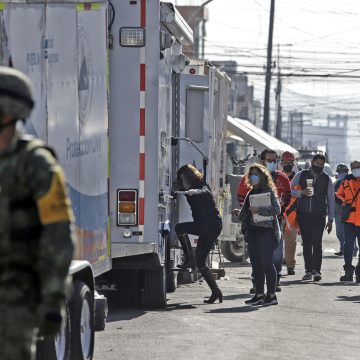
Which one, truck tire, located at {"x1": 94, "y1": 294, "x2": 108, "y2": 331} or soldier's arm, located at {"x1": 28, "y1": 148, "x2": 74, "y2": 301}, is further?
truck tire, located at {"x1": 94, "y1": 294, "x2": 108, "y2": 331}

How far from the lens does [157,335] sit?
485 inches

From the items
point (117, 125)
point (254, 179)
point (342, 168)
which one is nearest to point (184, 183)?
point (254, 179)

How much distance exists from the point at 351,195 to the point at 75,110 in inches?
370

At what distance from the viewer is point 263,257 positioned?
52.0 ft

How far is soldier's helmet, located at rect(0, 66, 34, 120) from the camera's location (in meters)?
5.70

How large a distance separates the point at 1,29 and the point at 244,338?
3941 millimetres

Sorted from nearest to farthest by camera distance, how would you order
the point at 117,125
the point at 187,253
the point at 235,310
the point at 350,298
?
the point at 117,125
the point at 235,310
the point at 187,253
the point at 350,298

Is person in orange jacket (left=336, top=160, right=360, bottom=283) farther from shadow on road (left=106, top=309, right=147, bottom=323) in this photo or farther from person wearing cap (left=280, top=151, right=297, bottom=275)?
shadow on road (left=106, top=309, right=147, bottom=323)

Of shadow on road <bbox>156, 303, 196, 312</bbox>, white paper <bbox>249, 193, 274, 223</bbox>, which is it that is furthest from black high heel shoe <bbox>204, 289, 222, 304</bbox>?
white paper <bbox>249, 193, 274, 223</bbox>

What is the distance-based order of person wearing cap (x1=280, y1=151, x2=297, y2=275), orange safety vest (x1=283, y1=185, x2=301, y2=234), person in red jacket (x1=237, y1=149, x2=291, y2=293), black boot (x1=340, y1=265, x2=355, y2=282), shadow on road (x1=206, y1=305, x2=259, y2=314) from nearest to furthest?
shadow on road (x1=206, y1=305, x2=259, y2=314) → person in red jacket (x1=237, y1=149, x2=291, y2=293) → black boot (x1=340, y1=265, x2=355, y2=282) → orange safety vest (x1=283, y1=185, x2=301, y2=234) → person wearing cap (x1=280, y1=151, x2=297, y2=275)

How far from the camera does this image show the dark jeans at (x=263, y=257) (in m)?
15.8

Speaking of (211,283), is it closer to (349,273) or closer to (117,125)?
(117,125)

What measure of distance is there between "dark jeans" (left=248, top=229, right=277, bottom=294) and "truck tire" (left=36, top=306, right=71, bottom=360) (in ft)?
21.9

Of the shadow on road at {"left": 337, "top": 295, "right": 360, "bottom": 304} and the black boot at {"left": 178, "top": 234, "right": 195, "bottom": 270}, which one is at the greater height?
the black boot at {"left": 178, "top": 234, "right": 195, "bottom": 270}
